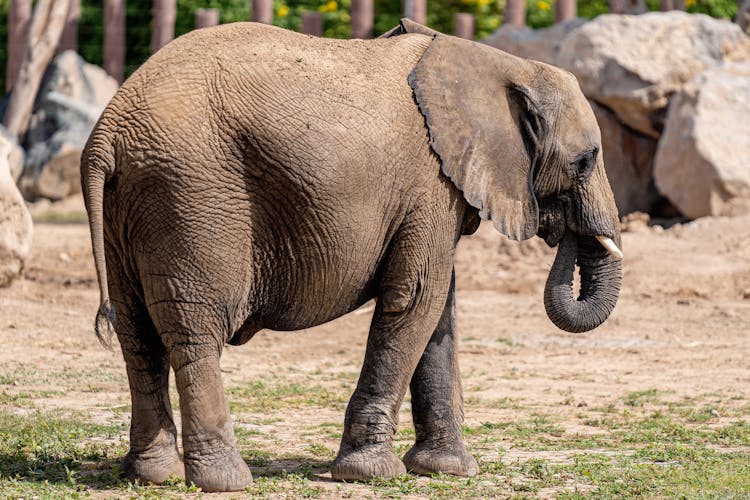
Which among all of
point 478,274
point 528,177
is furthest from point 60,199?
point 528,177

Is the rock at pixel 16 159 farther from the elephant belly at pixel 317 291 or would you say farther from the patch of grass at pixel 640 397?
the elephant belly at pixel 317 291

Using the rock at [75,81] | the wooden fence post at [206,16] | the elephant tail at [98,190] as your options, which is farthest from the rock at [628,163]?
the elephant tail at [98,190]

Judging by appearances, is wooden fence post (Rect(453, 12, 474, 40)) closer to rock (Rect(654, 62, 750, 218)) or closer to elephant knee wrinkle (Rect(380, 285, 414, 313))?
rock (Rect(654, 62, 750, 218))

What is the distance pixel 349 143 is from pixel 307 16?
13833mm

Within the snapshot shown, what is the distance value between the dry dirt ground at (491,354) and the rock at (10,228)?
8.5 inches

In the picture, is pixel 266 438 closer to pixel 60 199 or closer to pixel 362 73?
pixel 362 73

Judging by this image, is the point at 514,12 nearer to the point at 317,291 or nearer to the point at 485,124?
the point at 485,124

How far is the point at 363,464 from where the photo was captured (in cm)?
605

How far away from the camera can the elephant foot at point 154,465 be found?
589 centimetres

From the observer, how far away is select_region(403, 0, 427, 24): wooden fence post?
743 inches

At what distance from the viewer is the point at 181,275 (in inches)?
215

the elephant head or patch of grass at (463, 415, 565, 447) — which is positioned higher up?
the elephant head

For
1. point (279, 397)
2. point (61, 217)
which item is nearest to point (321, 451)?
point (279, 397)

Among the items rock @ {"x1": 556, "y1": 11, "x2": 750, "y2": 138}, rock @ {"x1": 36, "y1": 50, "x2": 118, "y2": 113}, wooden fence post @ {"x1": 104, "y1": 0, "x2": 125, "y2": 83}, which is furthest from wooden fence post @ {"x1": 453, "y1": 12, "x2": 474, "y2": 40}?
rock @ {"x1": 36, "y1": 50, "x2": 118, "y2": 113}
